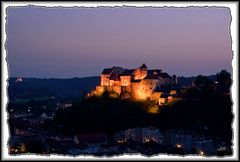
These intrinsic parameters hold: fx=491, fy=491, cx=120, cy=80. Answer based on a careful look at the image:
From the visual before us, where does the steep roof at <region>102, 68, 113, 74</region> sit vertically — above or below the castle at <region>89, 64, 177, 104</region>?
above

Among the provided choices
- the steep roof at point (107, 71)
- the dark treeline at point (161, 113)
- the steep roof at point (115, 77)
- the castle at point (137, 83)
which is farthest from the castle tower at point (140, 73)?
the dark treeline at point (161, 113)

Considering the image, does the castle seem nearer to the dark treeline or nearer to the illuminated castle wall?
the illuminated castle wall

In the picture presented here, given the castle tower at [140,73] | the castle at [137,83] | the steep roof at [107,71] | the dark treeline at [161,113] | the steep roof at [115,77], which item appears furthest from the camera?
the steep roof at [107,71]

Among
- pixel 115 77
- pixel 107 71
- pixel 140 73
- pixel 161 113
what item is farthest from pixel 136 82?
pixel 161 113

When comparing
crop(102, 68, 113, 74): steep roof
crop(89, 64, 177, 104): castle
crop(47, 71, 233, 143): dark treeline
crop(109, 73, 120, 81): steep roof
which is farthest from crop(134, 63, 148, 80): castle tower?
crop(47, 71, 233, 143): dark treeline

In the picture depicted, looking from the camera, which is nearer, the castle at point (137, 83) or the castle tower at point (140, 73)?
the castle at point (137, 83)

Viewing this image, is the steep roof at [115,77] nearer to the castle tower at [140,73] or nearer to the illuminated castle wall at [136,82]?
the illuminated castle wall at [136,82]

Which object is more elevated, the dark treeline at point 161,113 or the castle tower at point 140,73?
the castle tower at point 140,73
